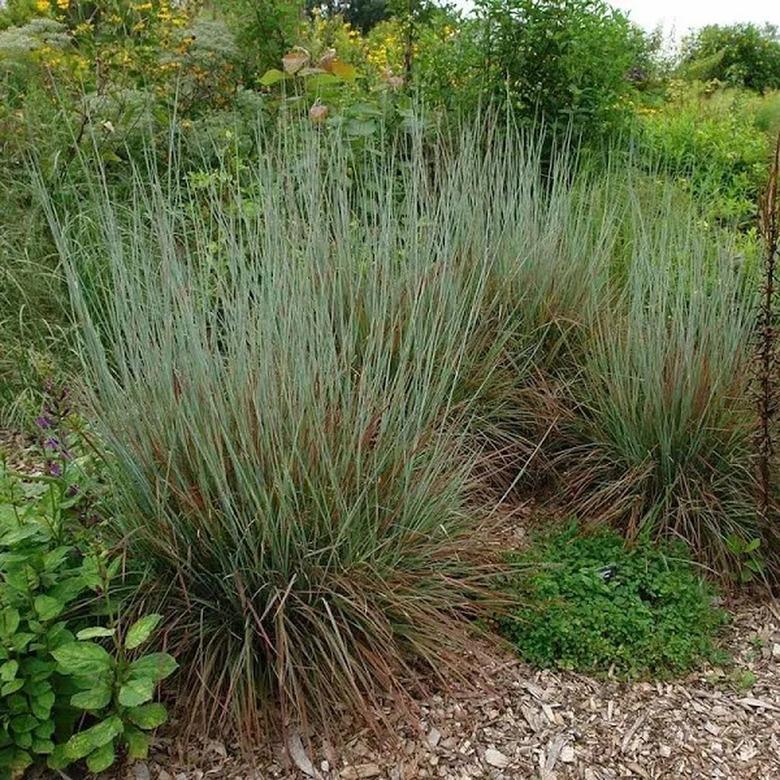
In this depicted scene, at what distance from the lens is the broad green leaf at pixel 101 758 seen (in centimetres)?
152

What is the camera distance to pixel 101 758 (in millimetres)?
1530

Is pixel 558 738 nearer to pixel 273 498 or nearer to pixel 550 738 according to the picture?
pixel 550 738

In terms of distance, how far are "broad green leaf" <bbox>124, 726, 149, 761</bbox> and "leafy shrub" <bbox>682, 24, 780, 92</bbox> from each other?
11283mm

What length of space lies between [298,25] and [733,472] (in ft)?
11.3

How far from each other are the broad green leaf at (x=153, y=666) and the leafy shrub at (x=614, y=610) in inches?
37.2

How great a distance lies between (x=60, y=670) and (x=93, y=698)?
0.09 metres

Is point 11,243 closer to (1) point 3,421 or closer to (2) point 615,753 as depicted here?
(1) point 3,421

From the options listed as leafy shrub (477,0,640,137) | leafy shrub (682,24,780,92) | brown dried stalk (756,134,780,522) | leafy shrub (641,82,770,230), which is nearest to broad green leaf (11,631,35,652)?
brown dried stalk (756,134,780,522)

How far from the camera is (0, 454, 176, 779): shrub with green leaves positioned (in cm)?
152

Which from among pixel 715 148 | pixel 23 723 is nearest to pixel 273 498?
pixel 23 723

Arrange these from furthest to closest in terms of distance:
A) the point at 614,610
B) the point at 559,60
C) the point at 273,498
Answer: the point at 559,60
the point at 614,610
the point at 273,498

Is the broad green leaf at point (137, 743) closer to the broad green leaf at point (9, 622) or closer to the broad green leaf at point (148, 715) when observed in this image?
the broad green leaf at point (148, 715)

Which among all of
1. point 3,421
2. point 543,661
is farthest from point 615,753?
point 3,421

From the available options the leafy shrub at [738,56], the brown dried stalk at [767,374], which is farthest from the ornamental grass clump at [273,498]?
the leafy shrub at [738,56]
